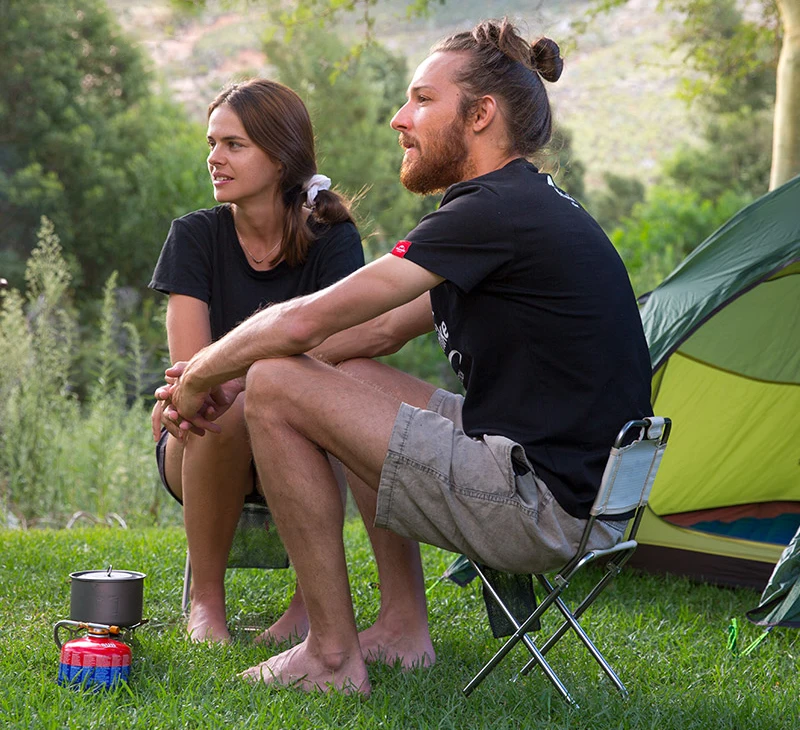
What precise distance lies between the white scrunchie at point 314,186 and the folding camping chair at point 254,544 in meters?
0.84

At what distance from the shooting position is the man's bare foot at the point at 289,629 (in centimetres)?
238

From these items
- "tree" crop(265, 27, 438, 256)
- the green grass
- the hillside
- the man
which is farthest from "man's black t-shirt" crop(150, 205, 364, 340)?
the hillside

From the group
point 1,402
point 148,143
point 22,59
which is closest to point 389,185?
point 148,143

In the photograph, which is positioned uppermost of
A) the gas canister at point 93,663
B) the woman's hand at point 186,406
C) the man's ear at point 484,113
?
the man's ear at point 484,113

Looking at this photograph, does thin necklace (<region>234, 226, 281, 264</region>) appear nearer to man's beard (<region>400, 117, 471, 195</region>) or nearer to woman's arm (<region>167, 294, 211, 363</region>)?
woman's arm (<region>167, 294, 211, 363</region>)

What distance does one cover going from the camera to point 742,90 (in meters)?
17.2

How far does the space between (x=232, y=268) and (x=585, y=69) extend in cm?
3381

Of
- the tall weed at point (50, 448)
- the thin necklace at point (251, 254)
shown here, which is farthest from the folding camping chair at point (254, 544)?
the tall weed at point (50, 448)

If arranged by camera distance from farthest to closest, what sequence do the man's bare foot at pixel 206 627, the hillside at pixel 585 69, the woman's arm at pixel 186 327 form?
the hillside at pixel 585 69 < the woman's arm at pixel 186 327 < the man's bare foot at pixel 206 627

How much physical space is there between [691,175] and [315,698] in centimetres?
1805

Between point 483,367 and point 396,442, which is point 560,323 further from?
point 396,442

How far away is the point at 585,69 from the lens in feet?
113

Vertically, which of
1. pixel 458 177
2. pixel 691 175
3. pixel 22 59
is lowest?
pixel 691 175

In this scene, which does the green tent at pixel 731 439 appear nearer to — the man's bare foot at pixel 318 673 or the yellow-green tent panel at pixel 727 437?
the yellow-green tent panel at pixel 727 437
